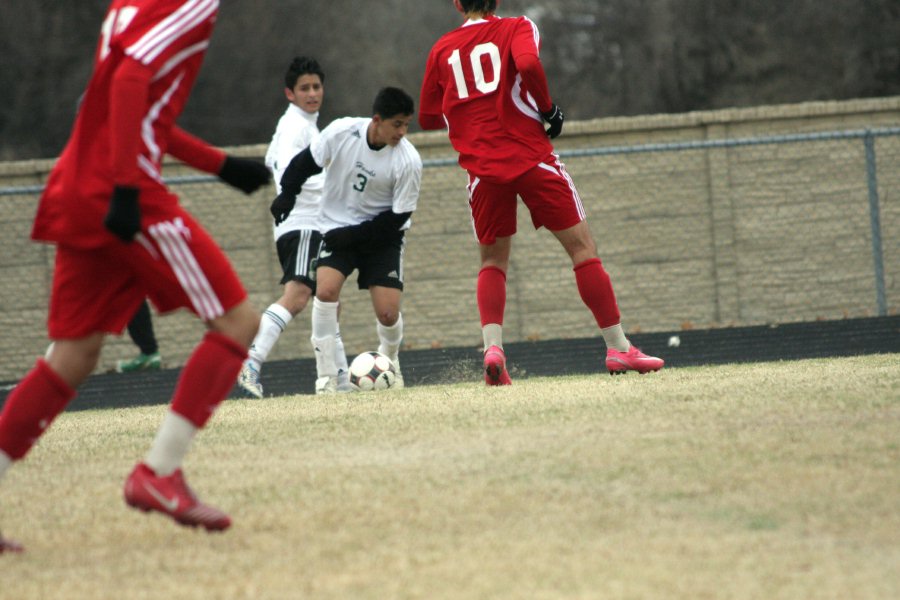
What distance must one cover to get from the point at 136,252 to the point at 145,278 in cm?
10

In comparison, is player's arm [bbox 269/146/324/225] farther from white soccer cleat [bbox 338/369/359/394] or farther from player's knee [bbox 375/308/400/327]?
white soccer cleat [bbox 338/369/359/394]

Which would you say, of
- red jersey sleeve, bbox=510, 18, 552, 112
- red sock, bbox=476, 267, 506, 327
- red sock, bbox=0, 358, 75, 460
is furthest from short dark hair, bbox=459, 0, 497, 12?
red sock, bbox=0, 358, 75, 460

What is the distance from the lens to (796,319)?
45.8 ft

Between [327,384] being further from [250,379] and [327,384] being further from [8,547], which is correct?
[8,547]

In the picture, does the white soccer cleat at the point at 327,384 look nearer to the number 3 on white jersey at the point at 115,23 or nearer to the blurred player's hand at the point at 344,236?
the blurred player's hand at the point at 344,236

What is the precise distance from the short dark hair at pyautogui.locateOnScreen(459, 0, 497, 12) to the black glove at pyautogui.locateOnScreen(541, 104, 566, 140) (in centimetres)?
70

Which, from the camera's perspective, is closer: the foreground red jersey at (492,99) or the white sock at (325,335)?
the foreground red jersey at (492,99)

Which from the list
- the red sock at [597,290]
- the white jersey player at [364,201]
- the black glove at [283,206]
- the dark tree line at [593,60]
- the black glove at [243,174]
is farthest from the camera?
the dark tree line at [593,60]

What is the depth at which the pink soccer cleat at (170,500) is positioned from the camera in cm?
381

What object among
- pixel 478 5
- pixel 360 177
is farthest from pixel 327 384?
pixel 478 5

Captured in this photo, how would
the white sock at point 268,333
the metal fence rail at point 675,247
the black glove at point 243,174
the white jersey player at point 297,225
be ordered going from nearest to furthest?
the black glove at point 243,174 → the white sock at point 268,333 → the white jersey player at point 297,225 → the metal fence rail at point 675,247

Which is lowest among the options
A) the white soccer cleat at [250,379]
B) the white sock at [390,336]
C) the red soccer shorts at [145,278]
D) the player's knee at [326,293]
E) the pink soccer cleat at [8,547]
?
the white soccer cleat at [250,379]

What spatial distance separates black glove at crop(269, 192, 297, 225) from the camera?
24.8 feet

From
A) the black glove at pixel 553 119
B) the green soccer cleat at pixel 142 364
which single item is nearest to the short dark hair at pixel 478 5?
the black glove at pixel 553 119
